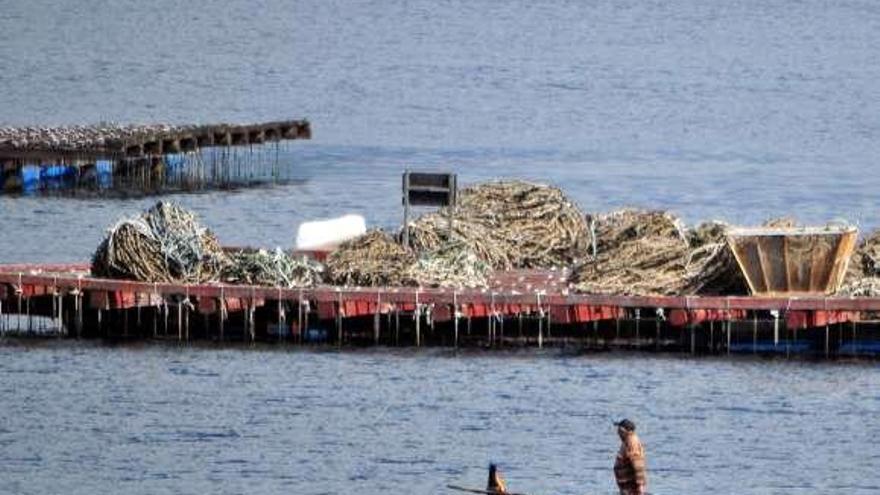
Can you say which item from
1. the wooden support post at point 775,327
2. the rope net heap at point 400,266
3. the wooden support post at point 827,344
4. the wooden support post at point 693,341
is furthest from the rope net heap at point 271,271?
the wooden support post at point 827,344

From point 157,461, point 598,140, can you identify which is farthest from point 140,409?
point 598,140

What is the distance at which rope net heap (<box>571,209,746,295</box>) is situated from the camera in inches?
2441

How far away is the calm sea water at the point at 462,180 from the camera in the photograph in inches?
2126

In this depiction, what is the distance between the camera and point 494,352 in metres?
62.2

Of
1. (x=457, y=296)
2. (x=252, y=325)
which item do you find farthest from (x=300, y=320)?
(x=457, y=296)

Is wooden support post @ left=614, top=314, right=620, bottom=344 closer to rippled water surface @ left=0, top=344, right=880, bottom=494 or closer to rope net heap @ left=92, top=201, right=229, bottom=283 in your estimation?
rippled water surface @ left=0, top=344, right=880, bottom=494

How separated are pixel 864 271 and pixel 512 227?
8.33 metres

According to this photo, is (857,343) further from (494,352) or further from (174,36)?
(174,36)

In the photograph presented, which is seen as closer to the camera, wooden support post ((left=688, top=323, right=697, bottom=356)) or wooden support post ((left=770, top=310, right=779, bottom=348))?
wooden support post ((left=770, top=310, right=779, bottom=348))

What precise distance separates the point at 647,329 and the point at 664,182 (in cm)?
4430

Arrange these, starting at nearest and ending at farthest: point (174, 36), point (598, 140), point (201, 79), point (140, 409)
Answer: point (140, 409) → point (598, 140) → point (201, 79) → point (174, 36)

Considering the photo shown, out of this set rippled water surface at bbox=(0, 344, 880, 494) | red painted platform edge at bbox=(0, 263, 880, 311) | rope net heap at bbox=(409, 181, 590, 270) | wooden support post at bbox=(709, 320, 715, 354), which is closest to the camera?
rippled water surface at bbox=(0, 344, 880, 494)

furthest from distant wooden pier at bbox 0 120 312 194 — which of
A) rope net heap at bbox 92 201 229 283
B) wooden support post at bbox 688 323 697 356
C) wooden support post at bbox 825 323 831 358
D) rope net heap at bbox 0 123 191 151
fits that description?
wooden support post at bbox 825 323 831 358

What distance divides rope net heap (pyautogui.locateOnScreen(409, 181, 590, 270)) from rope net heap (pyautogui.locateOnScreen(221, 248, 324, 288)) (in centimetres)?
317
